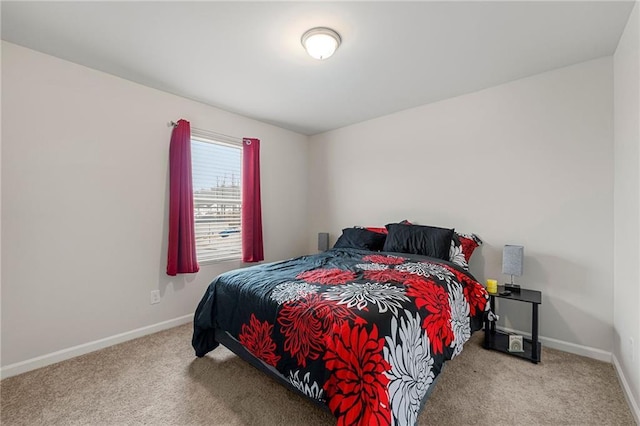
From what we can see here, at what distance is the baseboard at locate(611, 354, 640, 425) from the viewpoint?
1554 mm

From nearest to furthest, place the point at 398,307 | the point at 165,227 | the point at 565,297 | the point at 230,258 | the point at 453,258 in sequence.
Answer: the point at 398,307 < the point at 565,297 < the point at 453,258 < the point at 165,227 < the point at 230,258

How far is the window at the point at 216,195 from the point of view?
314cm

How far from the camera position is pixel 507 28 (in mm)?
1853

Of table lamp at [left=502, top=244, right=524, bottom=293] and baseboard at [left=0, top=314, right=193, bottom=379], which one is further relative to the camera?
table lamp at [left=502, top=244, right=524, bottom=293]

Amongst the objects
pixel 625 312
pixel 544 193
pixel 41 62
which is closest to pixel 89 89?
pixel 41 62

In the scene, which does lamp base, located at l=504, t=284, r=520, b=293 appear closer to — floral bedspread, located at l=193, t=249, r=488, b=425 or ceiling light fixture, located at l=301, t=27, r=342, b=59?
floral bedspread, located at l=193, t=249, r=488, b=425

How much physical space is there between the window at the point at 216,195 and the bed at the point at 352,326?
1226 mm

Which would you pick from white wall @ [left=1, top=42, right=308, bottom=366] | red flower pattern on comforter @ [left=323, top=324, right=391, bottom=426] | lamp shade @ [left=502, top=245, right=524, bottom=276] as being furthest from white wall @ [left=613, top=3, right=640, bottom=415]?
white wall @ [left=1, top=42, right=308, bottom=366]

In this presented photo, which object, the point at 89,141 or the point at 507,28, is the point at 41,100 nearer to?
the point at 89,141

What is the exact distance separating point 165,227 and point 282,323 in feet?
6.28

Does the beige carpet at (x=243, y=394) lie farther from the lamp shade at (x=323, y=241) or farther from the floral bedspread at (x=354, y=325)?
the lamp shade at (x=323, y=241)

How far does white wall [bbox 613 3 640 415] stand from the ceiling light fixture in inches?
70.3

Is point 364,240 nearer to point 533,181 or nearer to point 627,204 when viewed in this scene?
point 533,181

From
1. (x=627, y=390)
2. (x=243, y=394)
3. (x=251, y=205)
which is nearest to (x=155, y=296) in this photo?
(x=251, y=205)
